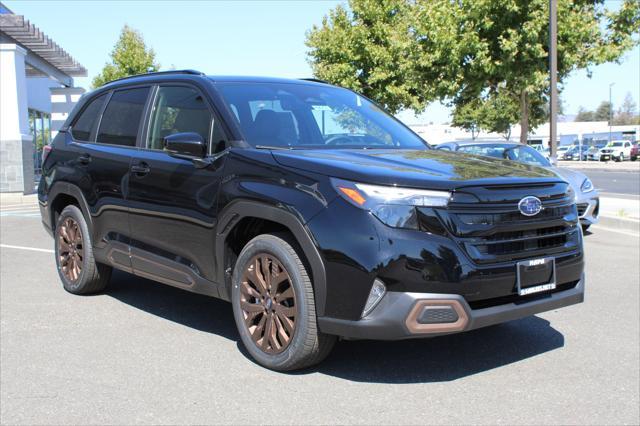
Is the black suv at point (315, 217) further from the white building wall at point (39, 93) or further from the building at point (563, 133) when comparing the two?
the building at point (563, 133)

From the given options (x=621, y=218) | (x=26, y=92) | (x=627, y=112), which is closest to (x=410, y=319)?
(x=621, y=218)

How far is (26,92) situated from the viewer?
20.1 m

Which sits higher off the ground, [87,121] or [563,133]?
[563,133]

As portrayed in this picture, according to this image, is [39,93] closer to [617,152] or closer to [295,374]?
[295,374]

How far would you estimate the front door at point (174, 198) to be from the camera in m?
4.51

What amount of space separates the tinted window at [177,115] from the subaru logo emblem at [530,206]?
2097 millimetres

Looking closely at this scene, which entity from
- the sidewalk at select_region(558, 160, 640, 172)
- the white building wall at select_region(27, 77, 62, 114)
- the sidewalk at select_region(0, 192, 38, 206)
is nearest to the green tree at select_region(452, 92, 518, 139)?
the sidewalk at select_region(558, 160, 640, 172)

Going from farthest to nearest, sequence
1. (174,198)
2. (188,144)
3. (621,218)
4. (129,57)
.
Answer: (129,57), (621,218), (174,198), (188,144)

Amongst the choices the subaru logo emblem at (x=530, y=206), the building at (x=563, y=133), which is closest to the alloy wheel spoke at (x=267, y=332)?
the subaru logo emblem at (x=530, y=206)

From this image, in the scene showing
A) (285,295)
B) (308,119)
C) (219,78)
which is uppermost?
(219,78)

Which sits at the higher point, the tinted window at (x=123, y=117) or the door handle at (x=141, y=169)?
the tinted window at (x=123, y=117)

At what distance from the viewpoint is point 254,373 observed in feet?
13.5

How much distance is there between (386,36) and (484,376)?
84.5 feet

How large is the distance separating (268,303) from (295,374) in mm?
449
